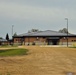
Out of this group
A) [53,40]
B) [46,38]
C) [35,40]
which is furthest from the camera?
[53,40]

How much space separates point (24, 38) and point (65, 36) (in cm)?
1472

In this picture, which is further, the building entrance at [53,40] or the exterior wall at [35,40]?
the building entrance at [53,40]

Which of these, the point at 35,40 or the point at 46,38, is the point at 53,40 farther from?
the point at 35,40

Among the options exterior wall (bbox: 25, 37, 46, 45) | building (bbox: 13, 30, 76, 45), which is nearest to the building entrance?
building (bbox: 13, 30, 76, 45)

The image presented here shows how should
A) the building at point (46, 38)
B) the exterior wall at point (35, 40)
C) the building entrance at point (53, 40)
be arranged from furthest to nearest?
the building entrance at point (53, 40) < the exterior wall at point (35, 40) < the building at point (46, 38)

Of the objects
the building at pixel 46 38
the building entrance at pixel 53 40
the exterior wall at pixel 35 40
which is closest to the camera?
the building at pixel 46 38

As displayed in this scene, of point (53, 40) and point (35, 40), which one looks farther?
point (53, 40)

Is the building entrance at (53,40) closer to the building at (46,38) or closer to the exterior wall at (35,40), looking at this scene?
the building at (46,38)

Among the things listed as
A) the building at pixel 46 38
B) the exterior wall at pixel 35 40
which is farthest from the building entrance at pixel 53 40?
the exterior wall at pixel 35 40

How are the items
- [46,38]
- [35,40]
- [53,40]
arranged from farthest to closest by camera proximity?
[53,40]
[35,40]
[46,38]

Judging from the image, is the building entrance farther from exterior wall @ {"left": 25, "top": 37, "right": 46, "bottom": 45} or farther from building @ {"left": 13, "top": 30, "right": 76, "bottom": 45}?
exterior wall @ {"left": 25, "top": 37, "right": 46, "bottom": 45}

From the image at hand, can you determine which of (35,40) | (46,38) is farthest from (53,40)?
(35,40)

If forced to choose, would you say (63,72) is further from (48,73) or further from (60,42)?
(60,42)

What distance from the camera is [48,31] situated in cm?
11562
